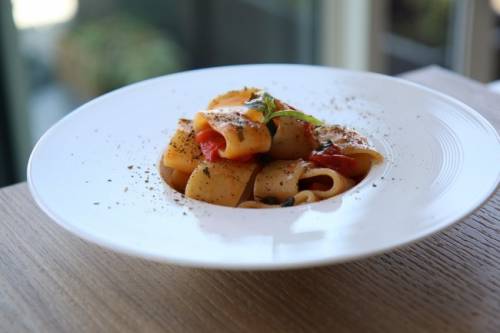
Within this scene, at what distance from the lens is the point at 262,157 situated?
131 cm

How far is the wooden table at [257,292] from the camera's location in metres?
0.98

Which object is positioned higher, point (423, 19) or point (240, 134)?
point (240, 134)

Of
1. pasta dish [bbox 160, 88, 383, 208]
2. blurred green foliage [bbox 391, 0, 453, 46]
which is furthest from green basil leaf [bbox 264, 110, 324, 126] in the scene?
blurred green foliage [bbox 391, 0, 453, 46]

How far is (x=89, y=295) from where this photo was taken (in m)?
1.05

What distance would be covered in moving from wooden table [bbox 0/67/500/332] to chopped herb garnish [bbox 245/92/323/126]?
28 centimetres

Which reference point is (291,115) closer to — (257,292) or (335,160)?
(335,160)

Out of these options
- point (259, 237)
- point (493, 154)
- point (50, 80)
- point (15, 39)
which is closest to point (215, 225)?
point (259, 237)

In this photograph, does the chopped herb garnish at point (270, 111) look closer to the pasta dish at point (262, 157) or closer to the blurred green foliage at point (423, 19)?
the pasta dish at point (262, 157)

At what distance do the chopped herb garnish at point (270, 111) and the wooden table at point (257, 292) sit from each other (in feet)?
0.91

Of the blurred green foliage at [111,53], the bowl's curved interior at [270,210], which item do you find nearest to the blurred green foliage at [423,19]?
the blurred green foliage at [111,53]

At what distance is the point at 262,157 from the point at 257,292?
1.09 ft

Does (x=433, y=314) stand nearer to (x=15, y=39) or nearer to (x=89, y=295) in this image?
(x=89, y=295)

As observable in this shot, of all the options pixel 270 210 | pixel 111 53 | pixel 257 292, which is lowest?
pixel 111 53

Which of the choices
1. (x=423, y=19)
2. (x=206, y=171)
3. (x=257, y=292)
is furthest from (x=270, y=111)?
(x=423, y=19)
